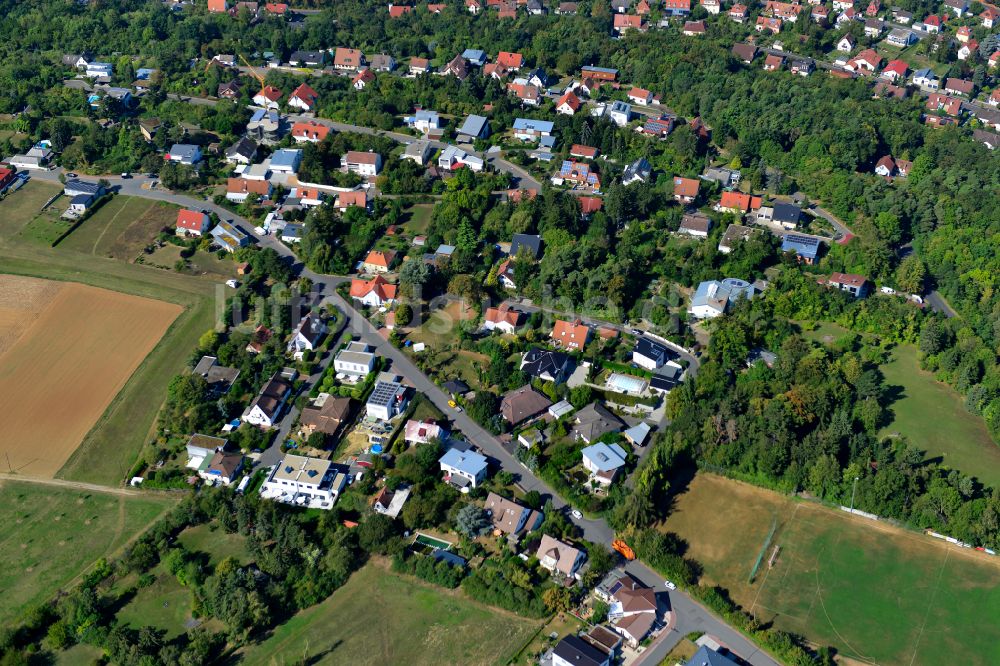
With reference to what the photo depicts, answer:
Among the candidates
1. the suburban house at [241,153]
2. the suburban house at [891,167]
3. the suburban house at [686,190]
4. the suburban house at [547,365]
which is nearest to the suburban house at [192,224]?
the suburban house at [241,153]

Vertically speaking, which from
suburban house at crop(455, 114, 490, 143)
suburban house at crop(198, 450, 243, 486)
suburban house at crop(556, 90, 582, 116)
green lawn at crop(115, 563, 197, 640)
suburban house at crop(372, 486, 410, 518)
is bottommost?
green lawn at crop(115, 563, 197, 640)

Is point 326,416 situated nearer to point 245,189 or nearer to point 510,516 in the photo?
point 510,516

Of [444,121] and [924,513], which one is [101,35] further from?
[924,513]

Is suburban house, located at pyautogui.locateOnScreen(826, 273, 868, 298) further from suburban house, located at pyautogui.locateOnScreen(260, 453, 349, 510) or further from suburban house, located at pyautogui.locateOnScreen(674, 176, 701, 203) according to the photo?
suburban house, located at pyautogui.locateOnScreen(260, 453, 349, 510)

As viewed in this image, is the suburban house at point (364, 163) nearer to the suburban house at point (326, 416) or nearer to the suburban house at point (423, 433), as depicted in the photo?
the suburban house at point (326, 416)

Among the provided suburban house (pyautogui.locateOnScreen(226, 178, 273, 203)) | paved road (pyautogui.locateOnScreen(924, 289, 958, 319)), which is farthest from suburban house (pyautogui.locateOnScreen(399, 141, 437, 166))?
paved road (pyautogui.locateOnScreen(924, 289, 958, 319))

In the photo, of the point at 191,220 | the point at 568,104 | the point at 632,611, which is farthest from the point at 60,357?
the point at 568,104

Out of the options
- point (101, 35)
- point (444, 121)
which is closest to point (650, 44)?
point (444, 121)
